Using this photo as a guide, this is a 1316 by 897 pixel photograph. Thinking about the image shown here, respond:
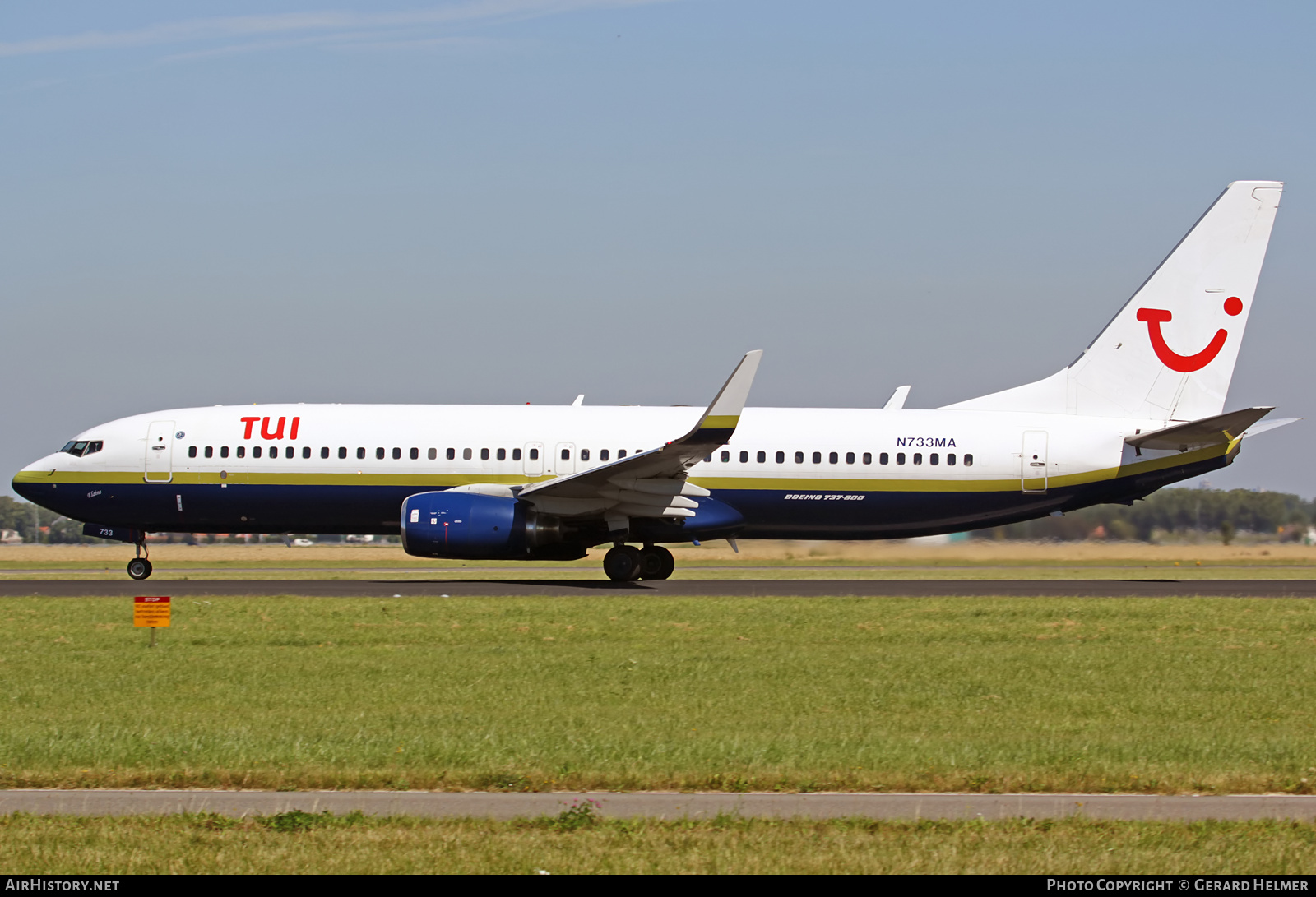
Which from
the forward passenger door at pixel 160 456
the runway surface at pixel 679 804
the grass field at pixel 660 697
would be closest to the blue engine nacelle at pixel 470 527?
the grass field at pixel 660 697

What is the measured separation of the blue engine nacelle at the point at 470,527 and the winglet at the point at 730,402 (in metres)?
4.61

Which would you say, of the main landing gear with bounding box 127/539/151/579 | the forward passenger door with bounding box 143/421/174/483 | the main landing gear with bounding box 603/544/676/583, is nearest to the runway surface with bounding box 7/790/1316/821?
the main landing gear with bounding box 603/544/676/583

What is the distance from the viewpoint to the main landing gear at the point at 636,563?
3241 centimetres

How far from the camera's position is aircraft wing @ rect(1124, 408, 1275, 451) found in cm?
2958

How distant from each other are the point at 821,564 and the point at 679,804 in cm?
4377

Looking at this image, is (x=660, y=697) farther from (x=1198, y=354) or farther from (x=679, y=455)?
(x=1198, y=354)

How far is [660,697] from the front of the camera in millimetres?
15242

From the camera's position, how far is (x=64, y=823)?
8.82 meters

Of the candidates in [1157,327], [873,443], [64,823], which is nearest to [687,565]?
[873,443]

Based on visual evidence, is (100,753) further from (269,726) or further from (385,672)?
(385,672)

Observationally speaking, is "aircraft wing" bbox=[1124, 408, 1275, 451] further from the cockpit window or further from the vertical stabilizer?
the cockpit window

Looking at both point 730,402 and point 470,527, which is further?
point 470,527


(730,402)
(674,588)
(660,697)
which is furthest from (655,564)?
(660,697)

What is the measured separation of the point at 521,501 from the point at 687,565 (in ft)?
61.3
